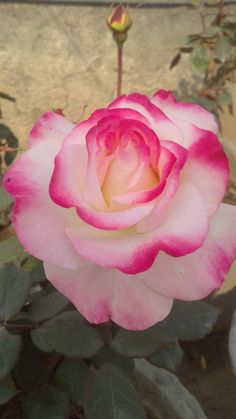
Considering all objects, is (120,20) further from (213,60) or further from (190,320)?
(213,60)

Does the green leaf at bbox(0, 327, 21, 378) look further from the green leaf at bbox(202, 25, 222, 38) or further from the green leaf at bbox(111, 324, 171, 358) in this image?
the green leaf at bbox(202, 25, 222, 38)

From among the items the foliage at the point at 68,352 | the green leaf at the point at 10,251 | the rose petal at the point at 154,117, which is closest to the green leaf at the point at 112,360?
the foliage at the point at 68,352

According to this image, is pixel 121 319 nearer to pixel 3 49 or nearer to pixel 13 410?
pixel 13 410


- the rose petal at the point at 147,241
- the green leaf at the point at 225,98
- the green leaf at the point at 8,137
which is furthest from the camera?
the green leaf at the point at 225,98

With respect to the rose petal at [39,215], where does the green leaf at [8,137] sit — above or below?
below

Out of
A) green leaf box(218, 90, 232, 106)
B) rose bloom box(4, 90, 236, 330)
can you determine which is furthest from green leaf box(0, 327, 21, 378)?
green leaf box(218, 90, 232, 106)

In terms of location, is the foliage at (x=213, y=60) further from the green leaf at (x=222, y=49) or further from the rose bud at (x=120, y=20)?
the rose bud at (x=120, y=20)

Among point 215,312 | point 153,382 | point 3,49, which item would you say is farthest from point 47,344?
point 3,49
